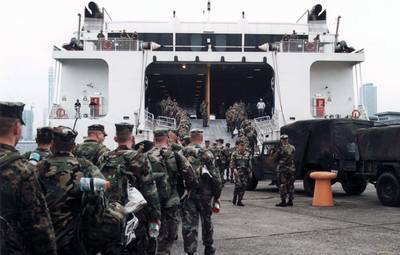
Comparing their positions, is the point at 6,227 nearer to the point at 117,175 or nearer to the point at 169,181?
the point at 117,175

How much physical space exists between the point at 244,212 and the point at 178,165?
205 inches

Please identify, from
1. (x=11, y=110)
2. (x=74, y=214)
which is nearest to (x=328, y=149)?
(x=74, y=214)

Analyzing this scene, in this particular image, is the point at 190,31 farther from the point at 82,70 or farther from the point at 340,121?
the point at 340,121

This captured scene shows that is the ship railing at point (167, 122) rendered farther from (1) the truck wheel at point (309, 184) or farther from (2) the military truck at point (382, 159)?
(2) the military truck at point (382, 159)

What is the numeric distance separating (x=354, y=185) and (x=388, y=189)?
111 inches

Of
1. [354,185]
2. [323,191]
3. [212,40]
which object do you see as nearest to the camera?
[323,191]

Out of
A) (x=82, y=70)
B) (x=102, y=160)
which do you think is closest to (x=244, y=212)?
(x=102, y=160)

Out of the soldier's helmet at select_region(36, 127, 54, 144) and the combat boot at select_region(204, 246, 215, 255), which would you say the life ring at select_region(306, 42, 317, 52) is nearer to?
the combat boot at select_region(204, 246, 215, 255)

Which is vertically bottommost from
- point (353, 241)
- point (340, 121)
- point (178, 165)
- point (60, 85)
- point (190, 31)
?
point (353, 241)

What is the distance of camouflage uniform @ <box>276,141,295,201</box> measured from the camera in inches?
441

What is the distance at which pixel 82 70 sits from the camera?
72.2 ft

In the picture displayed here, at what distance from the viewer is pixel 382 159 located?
11164 mm

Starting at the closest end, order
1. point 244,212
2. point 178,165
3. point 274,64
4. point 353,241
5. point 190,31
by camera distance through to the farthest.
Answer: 1. point 178,165
2. point 353,241
3. point 244,212
4. point 274,64
5. point 190,31

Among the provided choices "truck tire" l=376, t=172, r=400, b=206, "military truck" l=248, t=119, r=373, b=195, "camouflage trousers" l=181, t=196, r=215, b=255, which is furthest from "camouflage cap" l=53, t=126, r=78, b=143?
"military truck" l=248, t=119, r=373, b=195
